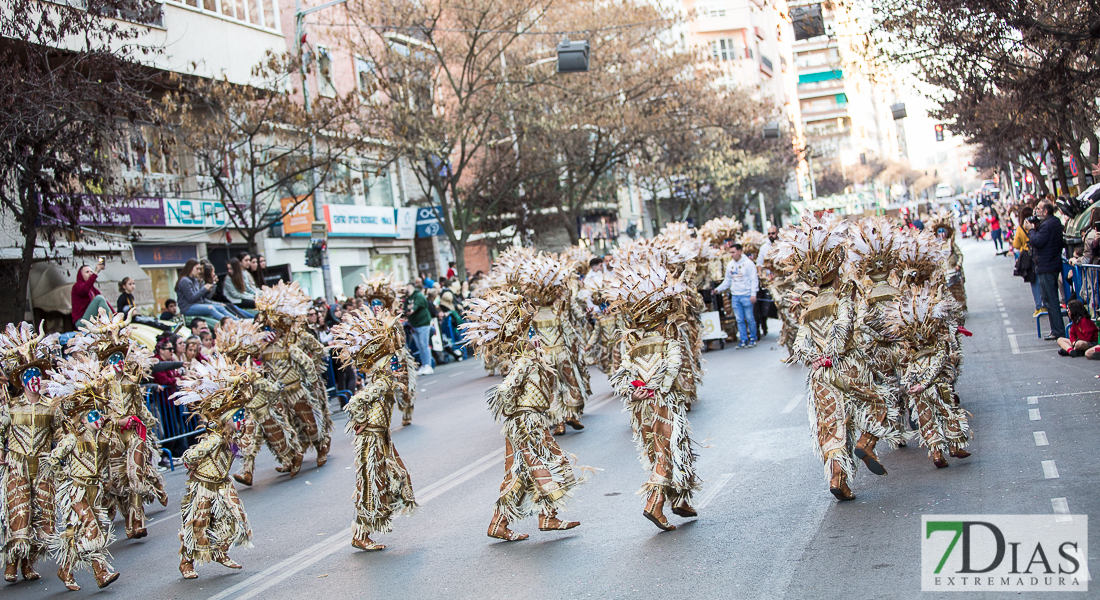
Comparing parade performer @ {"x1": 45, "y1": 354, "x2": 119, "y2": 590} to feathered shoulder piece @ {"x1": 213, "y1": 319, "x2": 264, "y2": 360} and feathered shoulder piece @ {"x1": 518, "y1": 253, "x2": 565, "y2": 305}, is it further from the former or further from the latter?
feathered shoulder piece @ {"x1": 518, "y1": 253, "x2": 565, "y2": 305}

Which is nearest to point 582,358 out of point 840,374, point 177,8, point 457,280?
point 840,374

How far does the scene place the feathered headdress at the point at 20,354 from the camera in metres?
8.70

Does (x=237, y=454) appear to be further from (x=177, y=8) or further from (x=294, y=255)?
(x=294, y=255)

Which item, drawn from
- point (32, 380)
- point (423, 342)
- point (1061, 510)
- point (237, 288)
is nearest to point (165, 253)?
point (237, 288)

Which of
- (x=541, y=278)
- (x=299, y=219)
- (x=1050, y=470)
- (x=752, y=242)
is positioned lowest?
(x=1050, y=470)

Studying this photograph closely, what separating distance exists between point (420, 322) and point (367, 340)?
13.2 m

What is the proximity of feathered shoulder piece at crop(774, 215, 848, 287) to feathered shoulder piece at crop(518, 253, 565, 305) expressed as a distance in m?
3.10

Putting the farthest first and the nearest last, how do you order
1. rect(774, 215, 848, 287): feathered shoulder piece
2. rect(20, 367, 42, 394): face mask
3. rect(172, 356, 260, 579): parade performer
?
rect(20, 367, 42, 394): face mask < rect(774, 215, 848, 287): feathered shoulder piece < rect(172, 356, 260, 579): parade performer

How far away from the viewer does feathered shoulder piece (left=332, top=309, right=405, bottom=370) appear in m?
8.20

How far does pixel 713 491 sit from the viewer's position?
8.18 meters

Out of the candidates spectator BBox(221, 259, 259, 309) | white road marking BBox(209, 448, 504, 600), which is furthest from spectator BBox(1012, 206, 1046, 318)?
spectator BBox(221, 259, 259, 309)

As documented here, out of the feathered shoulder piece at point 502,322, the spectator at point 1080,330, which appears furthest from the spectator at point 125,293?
the spectator at point 1080,330

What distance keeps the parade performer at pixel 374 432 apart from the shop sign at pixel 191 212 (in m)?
16.6

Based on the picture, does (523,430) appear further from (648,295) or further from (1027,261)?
(1027,261)
